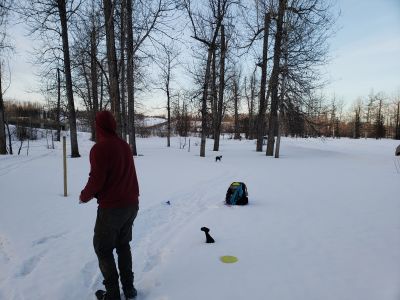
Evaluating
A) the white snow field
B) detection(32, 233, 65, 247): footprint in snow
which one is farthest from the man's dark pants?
detection(32, 233, 65, 247): footprint in snow

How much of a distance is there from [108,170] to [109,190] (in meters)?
0.20

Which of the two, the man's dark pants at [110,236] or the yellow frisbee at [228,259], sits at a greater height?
the man's dark pants at [110,236]

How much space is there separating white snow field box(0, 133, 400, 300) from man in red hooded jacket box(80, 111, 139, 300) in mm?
600

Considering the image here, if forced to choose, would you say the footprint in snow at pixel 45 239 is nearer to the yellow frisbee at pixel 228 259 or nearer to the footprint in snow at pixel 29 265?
the footprint in snow at pixel 29 265

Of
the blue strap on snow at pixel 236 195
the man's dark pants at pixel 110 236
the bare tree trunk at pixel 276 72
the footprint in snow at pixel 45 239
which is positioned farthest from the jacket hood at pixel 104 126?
the bare tree trunk at pixel 276 72

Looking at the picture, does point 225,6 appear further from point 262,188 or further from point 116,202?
point 116,202

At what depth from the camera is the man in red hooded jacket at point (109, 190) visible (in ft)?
9.90

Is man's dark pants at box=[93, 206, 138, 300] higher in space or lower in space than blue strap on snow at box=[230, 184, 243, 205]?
higher

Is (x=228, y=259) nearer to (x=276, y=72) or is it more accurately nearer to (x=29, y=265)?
(x=29, y=265)

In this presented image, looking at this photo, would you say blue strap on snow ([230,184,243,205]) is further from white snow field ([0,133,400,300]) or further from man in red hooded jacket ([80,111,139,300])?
man in red hooded jacket ([80,111,139,300])

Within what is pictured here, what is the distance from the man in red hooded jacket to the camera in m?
3.02

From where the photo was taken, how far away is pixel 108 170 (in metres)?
3.05

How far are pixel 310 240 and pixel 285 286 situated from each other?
66.4 inches

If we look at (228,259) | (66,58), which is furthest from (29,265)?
(66,58)
